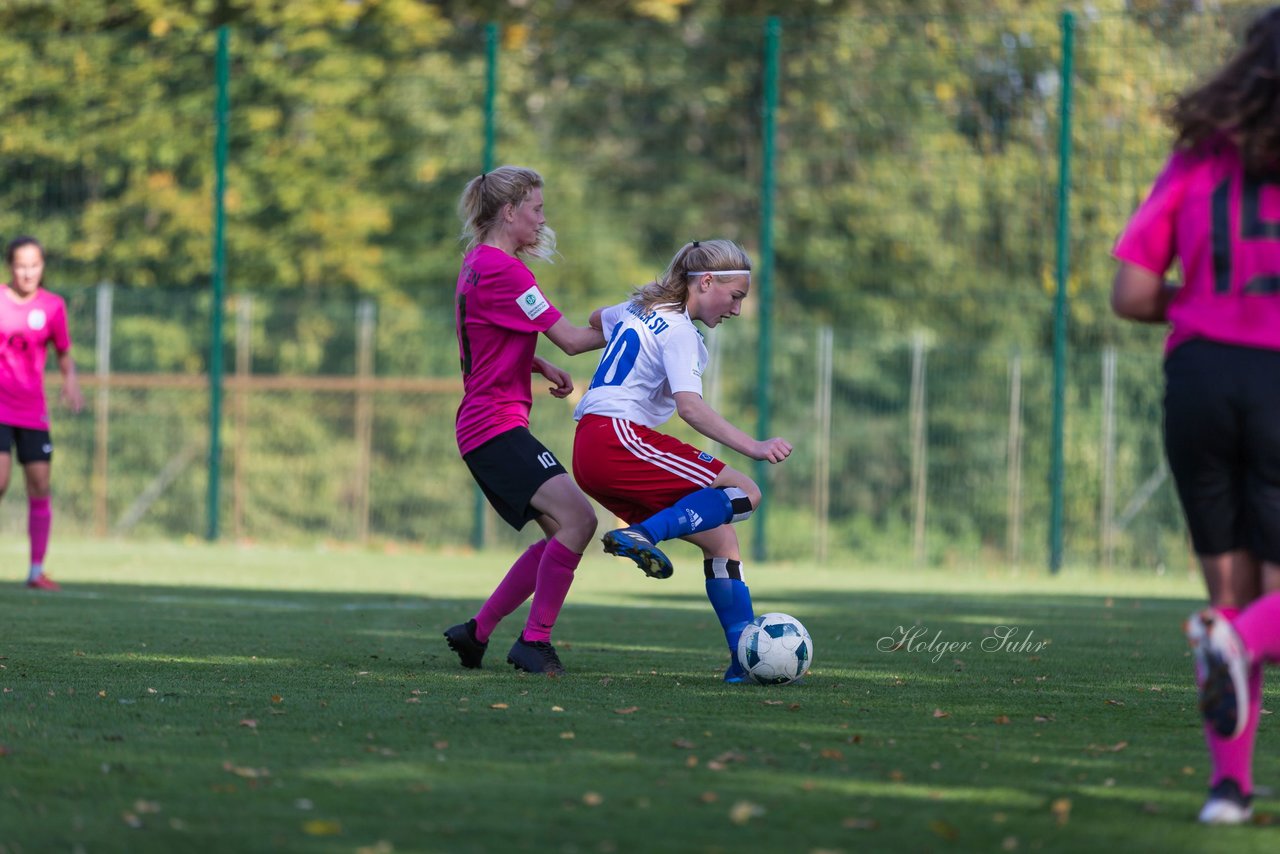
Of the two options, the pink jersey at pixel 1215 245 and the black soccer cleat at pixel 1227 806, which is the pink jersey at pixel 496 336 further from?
the black soccer cleat at pixel 1227 806

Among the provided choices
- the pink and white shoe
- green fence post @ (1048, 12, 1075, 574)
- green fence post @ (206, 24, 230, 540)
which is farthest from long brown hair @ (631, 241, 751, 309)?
green fence post @ (206, 24, 230, 540)

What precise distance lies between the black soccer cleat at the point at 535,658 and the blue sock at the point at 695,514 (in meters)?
0.70

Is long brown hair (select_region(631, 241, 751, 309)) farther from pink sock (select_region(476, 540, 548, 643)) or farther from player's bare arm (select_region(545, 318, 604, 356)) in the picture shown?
pink sock (select_region(476, 540, 548, 643))

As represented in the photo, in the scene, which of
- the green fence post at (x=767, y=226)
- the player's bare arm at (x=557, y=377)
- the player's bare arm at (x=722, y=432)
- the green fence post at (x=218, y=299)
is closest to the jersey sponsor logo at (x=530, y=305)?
the player's bare arm at (x=557, y=377)

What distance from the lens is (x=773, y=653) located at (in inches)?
244

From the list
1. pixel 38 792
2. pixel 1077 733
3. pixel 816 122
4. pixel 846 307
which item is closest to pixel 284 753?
pixel 38 792

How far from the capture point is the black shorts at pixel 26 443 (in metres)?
10.4

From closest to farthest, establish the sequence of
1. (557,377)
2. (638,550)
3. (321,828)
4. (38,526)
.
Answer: (321,828) < (638,550) < (557,377) < (38,526)

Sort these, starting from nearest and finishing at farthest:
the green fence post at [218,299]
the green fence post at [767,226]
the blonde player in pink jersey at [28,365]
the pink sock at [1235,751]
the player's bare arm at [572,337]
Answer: the pink sock at [1235,751] < the player's bare arm at [572,337] < the blonde player in pink jersey at [28,365] < the green fence post at [767,226] < the green fence post at [218,299]

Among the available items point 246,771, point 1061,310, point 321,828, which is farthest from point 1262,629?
point 1061,310

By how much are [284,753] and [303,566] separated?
990cm

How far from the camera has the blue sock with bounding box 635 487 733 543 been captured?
609 cm

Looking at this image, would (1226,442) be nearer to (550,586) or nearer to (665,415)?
(665,415)

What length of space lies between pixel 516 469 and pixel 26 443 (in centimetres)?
510
